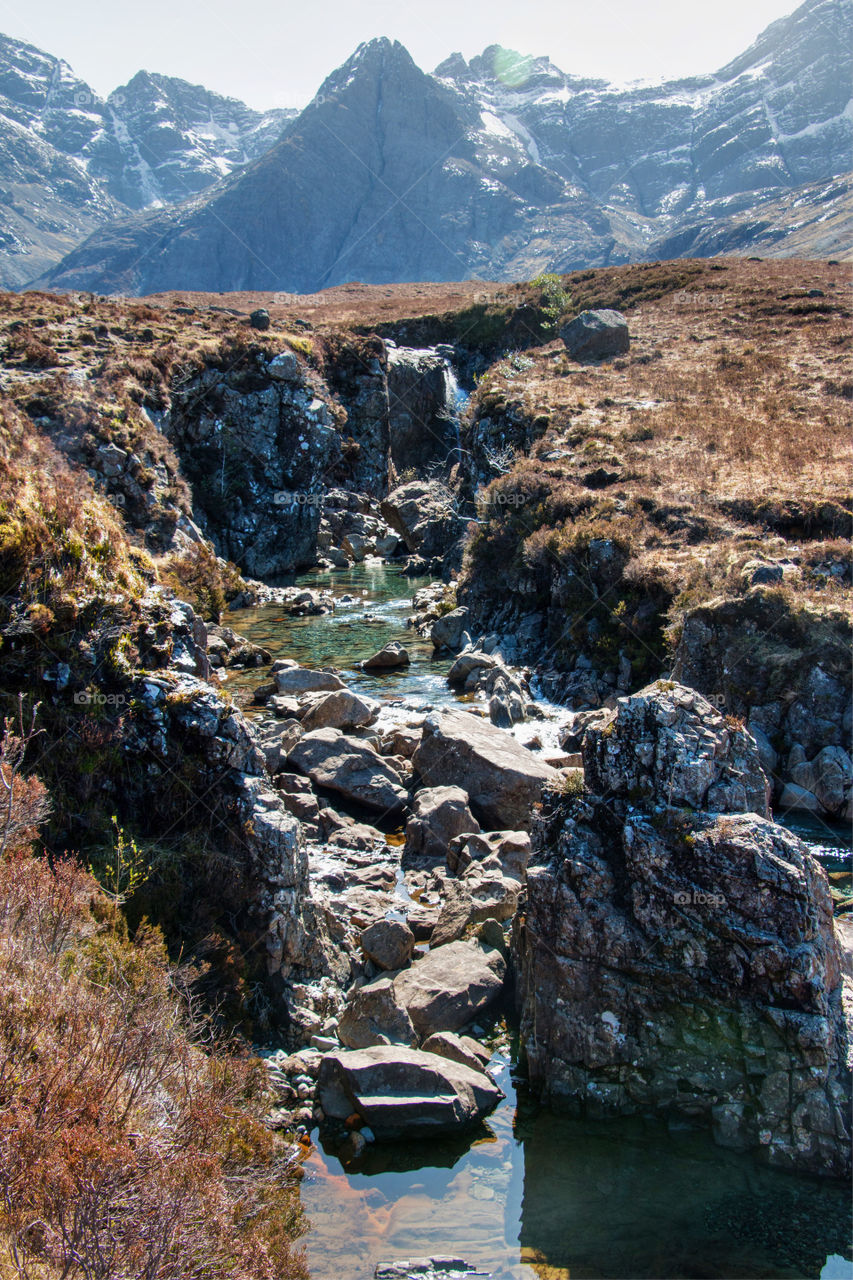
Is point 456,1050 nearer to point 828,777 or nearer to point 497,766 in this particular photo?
point 497,766

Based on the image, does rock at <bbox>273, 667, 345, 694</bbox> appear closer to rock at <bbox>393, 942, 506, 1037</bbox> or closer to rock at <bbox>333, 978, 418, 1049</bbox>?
rock at <bbox>393, 942, 506, 1037</bbox>

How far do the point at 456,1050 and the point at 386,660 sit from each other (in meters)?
17.5

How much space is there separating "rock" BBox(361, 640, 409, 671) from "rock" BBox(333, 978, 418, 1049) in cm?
1671

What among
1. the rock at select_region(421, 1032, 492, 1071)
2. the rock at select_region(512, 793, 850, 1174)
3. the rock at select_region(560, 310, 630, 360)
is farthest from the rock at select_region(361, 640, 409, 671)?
the rock at select_region(560, 310, 630, 360)

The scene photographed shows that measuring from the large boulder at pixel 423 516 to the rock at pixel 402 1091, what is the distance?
34562 mm

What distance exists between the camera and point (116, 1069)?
5.41 m

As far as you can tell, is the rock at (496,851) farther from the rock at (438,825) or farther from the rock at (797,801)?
the rock at (797,801)

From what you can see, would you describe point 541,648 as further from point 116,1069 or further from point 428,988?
point 116,1069

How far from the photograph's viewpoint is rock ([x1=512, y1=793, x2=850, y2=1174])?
7.22 m

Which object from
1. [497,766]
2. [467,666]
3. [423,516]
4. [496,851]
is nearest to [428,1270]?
[496,851]

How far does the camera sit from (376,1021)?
8727 mm

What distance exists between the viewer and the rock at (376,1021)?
28.4 ft

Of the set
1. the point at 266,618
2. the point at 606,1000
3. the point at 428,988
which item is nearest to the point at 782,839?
the point at 606,1000

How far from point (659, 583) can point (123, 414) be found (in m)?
23.9
